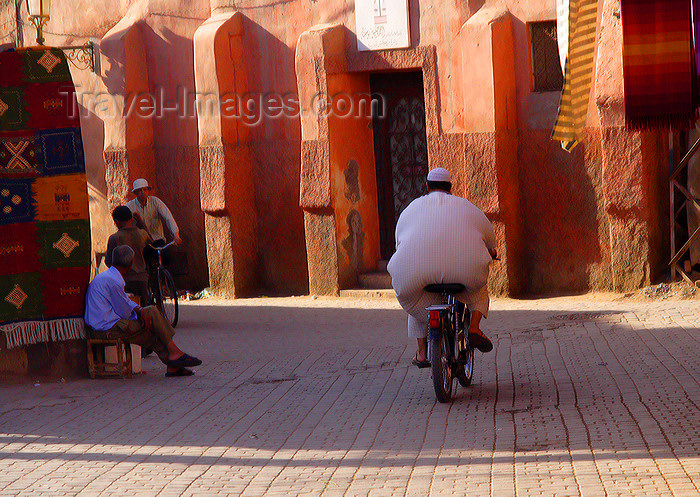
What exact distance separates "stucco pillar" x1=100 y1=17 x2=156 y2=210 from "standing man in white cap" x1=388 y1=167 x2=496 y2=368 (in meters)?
8.35

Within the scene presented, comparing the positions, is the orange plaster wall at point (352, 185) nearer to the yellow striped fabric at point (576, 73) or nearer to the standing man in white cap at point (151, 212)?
the standing man in white cap at point (151, 212)

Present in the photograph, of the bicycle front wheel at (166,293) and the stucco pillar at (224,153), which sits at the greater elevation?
the stucco pillar at (224,153)

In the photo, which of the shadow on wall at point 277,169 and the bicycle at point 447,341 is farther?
the shadow on wall at point 277,169

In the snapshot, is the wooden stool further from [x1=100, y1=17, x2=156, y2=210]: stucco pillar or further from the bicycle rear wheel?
[x1=100, y1=17, x2=156, y2=210]: stucco pillar

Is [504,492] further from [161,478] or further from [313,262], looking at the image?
[313,262]

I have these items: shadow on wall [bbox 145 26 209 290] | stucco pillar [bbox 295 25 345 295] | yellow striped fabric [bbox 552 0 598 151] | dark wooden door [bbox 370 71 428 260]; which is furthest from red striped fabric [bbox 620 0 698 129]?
shadow on wall [bbox 145 26 209 290]

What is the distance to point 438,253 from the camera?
641cm

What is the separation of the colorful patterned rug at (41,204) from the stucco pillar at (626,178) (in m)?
6.16

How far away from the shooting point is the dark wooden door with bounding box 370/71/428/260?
43.2ft

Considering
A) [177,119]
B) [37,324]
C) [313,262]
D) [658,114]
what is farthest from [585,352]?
[177,119]

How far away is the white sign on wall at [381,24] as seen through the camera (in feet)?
40.6

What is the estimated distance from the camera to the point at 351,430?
5859 mm

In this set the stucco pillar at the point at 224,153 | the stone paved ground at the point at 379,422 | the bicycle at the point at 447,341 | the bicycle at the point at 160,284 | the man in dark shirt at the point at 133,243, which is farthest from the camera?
the stucco pillar at the point at 224,153

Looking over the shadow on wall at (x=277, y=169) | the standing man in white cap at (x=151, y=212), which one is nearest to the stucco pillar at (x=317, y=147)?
the shadow on wall at (x=277, y=169)
